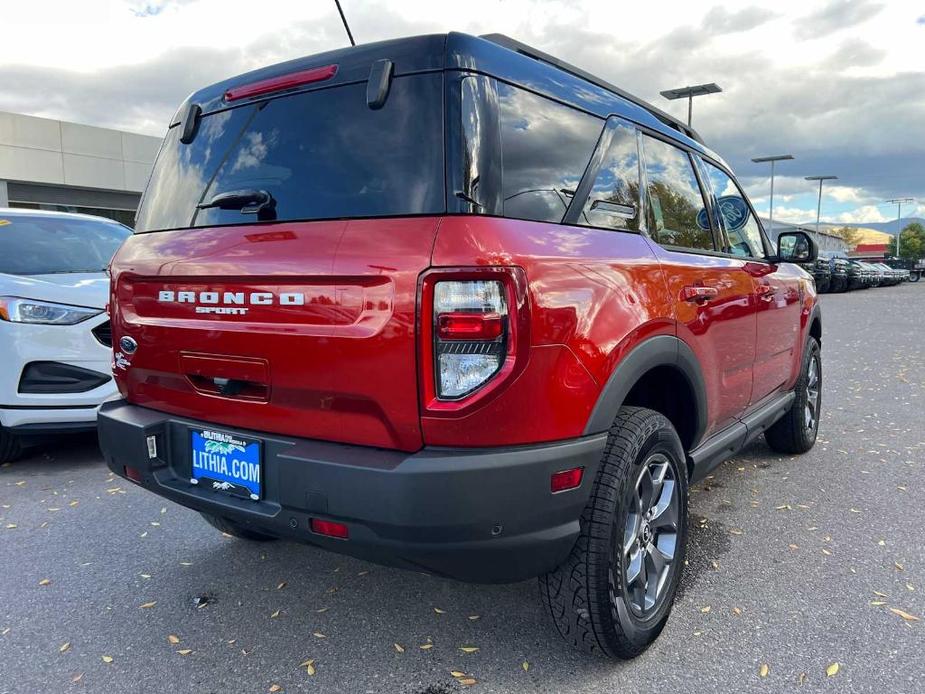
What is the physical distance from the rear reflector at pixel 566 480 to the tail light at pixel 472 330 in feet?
1.11

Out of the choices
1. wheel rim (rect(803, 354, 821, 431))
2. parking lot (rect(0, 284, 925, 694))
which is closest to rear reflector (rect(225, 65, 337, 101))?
parking lot (rect(0, 284, 925, 694))

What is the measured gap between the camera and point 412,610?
2.74 meters

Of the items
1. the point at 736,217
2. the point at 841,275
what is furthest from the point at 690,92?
the point at 736,217

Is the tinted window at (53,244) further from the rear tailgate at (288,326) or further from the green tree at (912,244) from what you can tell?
the green tree at (912,244)

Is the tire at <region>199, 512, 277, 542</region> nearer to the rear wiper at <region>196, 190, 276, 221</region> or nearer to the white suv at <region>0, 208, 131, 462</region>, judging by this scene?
the rear wiper at <region>196, 190, 276, 221</region>

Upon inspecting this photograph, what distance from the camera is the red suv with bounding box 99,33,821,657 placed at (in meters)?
1.86

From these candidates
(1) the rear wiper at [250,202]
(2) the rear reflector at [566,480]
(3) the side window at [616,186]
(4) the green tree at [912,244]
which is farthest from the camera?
(4) the green tree at [912,244]

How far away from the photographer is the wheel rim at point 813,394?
4758 mm

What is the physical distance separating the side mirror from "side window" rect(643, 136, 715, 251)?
100 cm

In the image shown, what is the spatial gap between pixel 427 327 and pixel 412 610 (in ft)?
4.68

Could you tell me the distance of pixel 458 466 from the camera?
1834mm

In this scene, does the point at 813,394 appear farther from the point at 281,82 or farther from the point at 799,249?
the point at 281,82

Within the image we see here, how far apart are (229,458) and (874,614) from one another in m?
2.49

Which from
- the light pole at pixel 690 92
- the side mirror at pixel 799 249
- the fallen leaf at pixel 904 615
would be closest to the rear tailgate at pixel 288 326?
the fallen leaf at pixel 904 615
